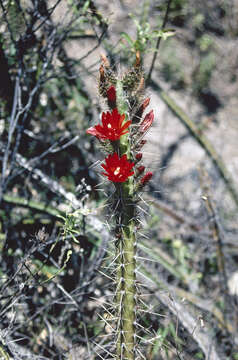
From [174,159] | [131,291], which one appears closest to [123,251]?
[131,291]

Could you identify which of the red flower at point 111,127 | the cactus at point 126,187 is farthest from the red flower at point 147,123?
the red flower at point 111,127

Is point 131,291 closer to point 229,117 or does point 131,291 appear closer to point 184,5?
point 229,117

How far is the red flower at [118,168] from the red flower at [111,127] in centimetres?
8

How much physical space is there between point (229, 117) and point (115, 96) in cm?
381

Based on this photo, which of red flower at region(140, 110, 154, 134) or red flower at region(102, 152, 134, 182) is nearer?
red flower at region(102, 152, 134, 182)

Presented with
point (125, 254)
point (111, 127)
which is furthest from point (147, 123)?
point (125, 254)

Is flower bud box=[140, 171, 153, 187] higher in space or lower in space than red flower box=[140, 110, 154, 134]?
lower

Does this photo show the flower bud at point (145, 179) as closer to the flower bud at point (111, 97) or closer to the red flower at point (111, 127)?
the red flower at point (111, 127)

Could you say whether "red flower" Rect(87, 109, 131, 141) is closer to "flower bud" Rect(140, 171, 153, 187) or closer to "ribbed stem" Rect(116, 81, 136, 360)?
"ribbed stem" Rect(116, 81, 136, 360)

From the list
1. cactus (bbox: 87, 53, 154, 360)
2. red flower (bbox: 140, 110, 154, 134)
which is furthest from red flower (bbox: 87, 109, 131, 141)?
red flower (bbox: 140, 110, 154, 134)

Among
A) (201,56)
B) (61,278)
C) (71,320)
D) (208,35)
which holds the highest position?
(208,35)

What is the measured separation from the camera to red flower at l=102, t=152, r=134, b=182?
1212 mm

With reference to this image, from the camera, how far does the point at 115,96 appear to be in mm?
1319

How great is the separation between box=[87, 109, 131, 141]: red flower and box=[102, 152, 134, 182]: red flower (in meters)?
0.08
